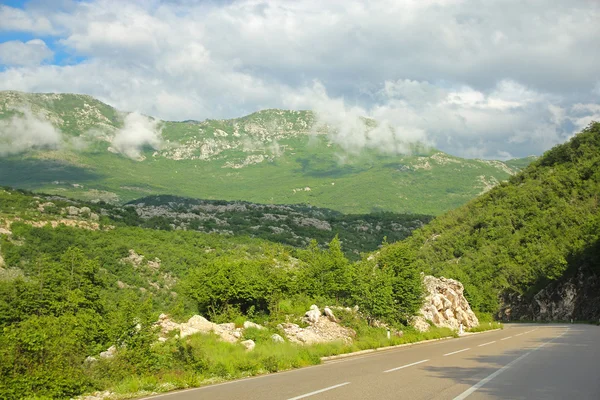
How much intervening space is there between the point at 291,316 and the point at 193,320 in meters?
6.41

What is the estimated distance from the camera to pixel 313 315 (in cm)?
2669

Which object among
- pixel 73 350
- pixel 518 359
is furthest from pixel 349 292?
pixel 73 350

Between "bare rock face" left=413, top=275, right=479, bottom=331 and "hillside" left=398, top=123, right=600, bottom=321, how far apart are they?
464 inches

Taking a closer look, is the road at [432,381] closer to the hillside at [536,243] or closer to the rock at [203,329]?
the rock at [203,329]

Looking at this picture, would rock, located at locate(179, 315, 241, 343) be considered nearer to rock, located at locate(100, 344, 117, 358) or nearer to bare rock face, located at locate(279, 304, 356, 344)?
bare rock face, located at locate(279, 304, 356, 344)

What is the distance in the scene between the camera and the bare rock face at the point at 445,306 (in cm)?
4041

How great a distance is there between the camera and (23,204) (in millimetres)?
99938

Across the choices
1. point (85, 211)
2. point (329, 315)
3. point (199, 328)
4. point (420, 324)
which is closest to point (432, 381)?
point (199, 328)

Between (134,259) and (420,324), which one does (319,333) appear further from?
(134,259)

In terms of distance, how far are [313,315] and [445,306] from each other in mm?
21102

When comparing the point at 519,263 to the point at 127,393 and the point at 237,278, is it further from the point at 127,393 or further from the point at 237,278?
the point at 127,393

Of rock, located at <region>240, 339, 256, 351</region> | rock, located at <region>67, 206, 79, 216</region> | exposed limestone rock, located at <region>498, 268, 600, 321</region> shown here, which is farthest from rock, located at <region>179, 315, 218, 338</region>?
rock, located at <region>67, 206, 79, 216</region>

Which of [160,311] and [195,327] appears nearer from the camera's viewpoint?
[195,327]

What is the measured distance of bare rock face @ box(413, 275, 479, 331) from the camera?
40.4m
